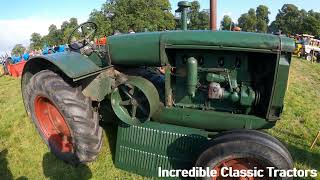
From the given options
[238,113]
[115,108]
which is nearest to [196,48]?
[238,113]

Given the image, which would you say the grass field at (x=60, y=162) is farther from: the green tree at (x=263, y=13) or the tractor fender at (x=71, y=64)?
the green tree at (x=263, y=13)

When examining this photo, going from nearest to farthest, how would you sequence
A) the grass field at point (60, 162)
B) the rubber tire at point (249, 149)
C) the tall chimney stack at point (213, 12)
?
the rubber tire at point (249, 149) → the grass field at point (60, 162) → the tall chimney stack at point (213, 12)

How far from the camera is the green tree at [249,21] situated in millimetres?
77106

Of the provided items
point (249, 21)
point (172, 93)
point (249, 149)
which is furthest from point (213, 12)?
point (249, 21)

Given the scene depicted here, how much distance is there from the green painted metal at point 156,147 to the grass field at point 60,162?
194 millimetres

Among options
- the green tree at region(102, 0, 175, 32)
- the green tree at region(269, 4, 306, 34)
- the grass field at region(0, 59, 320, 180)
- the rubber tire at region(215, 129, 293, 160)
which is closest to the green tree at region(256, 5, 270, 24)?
the green tree at region(269, 4, 306, 34)

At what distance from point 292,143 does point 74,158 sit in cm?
310

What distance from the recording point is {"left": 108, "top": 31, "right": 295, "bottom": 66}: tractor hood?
12.2 feet

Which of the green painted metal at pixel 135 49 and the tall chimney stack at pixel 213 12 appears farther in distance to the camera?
the tall chimney stack at pixel 213 12

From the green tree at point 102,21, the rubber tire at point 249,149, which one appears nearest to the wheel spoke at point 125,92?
the rubber tire at point 249,149

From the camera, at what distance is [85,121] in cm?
418

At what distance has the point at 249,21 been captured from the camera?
77.4 m

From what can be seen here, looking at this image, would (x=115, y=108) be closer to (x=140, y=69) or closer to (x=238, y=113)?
(x=140, y=69)

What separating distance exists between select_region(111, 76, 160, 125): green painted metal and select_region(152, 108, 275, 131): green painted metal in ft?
0.65
